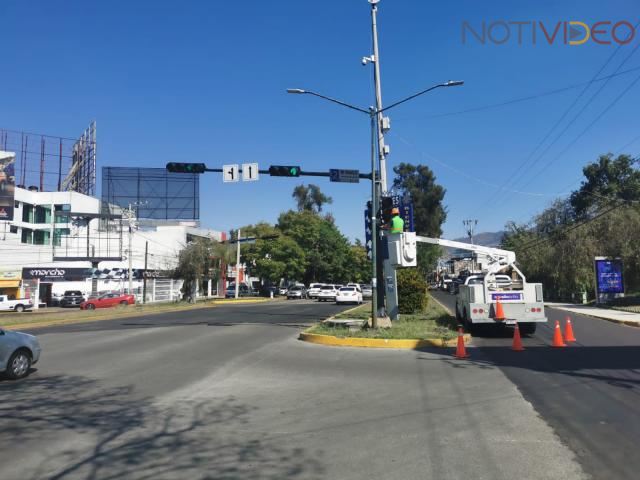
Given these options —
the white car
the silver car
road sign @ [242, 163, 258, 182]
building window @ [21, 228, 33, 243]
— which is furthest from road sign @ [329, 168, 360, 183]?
building window @ [21, 228, 33, 243]

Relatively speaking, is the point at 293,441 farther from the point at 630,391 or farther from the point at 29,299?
the point at 29,299

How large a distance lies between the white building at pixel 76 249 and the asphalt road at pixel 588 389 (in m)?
41.1

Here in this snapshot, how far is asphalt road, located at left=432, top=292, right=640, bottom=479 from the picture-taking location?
570 cm

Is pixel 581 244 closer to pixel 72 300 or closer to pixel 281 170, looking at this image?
pixel 281 170

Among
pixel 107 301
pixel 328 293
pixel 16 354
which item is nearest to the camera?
pixel 16 354

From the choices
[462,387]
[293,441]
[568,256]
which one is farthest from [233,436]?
[568,256]

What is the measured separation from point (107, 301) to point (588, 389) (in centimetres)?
4203

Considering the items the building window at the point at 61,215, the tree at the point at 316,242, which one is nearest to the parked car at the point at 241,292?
the tree at the point at 316,242

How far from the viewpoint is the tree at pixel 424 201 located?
238ft

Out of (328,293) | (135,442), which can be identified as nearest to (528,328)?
(135,442)

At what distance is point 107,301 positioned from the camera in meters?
44.8

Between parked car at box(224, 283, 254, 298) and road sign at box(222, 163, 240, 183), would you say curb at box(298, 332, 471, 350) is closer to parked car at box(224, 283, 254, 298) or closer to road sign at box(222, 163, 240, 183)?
road sign at box(222, 163, 240, 183)

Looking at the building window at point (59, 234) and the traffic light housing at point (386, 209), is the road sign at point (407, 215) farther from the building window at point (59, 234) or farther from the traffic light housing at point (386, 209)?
the building window at point (59, 234)

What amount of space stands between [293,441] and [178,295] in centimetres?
5306
